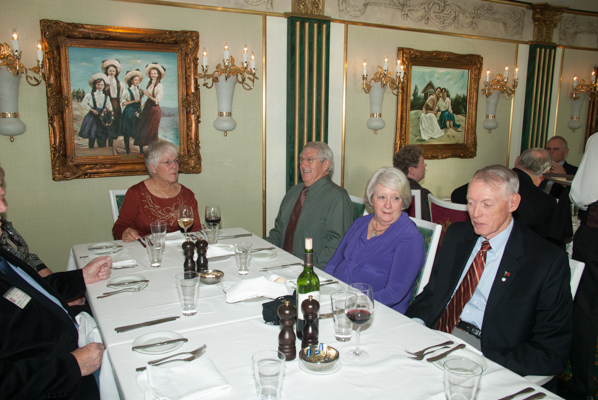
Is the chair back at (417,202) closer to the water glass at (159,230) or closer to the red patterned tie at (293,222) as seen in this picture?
the red patterned tie at (293,222)

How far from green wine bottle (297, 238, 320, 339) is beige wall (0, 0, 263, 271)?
10.4 feet

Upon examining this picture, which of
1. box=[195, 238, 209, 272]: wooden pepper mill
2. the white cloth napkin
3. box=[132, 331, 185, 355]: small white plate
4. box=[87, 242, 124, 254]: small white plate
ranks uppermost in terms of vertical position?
box=[195, 238, 209, 272]: wooden pepper mill

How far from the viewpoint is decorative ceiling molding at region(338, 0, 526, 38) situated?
16.8 ft

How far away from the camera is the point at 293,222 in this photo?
137 inches

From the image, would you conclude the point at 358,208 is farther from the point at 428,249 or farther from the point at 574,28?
the point at 574,28

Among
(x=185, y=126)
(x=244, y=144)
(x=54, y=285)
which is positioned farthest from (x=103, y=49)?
(x=54, y=285)

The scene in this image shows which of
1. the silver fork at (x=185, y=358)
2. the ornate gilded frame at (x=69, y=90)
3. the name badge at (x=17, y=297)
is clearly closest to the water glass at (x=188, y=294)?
the silver fork at (x=185, y=358)

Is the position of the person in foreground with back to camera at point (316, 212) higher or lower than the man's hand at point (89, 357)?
higher

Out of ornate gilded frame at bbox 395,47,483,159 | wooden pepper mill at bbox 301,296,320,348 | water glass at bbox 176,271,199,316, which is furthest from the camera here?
ornate gilded frame at bbox 395,47,483,159

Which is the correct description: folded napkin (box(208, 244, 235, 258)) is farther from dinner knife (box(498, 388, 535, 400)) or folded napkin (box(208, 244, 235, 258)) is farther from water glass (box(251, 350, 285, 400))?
dinner knife (box(498, 388, 535, 400))

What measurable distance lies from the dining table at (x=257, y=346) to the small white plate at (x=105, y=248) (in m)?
0.57

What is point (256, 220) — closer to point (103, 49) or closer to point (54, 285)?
point (103, 49)

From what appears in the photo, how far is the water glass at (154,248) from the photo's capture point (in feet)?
7.93

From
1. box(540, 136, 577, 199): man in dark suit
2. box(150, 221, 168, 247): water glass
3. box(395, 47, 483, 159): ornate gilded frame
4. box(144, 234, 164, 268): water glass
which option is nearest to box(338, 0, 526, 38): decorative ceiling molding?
box(395, 47, 483, 159): ornate gilded frame
